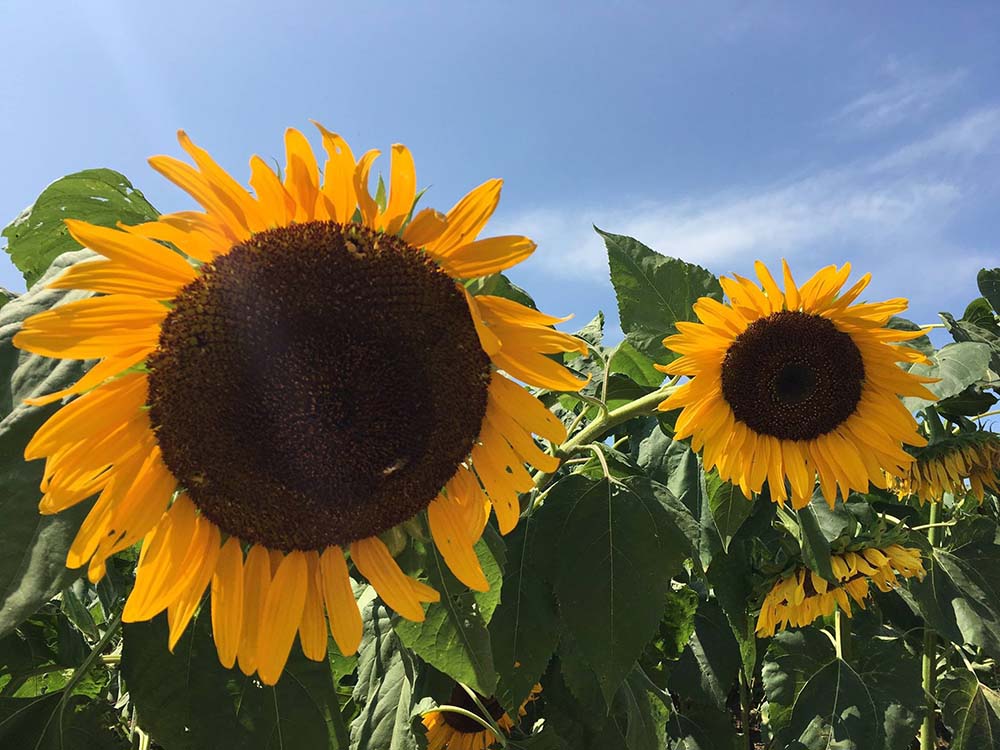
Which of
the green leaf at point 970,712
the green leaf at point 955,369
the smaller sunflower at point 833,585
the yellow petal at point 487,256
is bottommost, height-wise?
the green leaf at point 970,712

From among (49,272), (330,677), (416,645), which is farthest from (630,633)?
(49,272)

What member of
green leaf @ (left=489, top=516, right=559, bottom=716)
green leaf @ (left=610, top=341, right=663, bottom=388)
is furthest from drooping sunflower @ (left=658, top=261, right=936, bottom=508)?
green leaf @ (left=489, top=516, right=559, bottom=716)

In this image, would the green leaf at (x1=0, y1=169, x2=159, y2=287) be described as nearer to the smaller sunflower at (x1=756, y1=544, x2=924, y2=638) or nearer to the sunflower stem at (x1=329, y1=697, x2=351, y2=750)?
the sunflower stem at (x1=329, y1=697, x2=351, y2=750)

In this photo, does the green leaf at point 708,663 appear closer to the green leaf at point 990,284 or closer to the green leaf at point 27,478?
the green leaf at point 990,284

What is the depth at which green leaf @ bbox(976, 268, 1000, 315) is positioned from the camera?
455 cm

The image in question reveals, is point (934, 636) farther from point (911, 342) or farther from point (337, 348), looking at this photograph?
point (337, 348)

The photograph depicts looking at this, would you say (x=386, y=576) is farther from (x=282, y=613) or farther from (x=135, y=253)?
(x=135, y=253)

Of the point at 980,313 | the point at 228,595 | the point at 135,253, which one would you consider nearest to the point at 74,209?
the point at 135,253

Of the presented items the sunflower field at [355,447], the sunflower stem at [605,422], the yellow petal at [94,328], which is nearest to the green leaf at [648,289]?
the sunflower field at [355,447]

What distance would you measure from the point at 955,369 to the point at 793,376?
0.97m

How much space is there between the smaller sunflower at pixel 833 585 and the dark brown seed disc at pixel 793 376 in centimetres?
84

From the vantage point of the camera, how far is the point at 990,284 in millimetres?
4613

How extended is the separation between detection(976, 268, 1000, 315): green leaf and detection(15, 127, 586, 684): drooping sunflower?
4194 mm

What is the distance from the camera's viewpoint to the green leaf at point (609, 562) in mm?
1808
